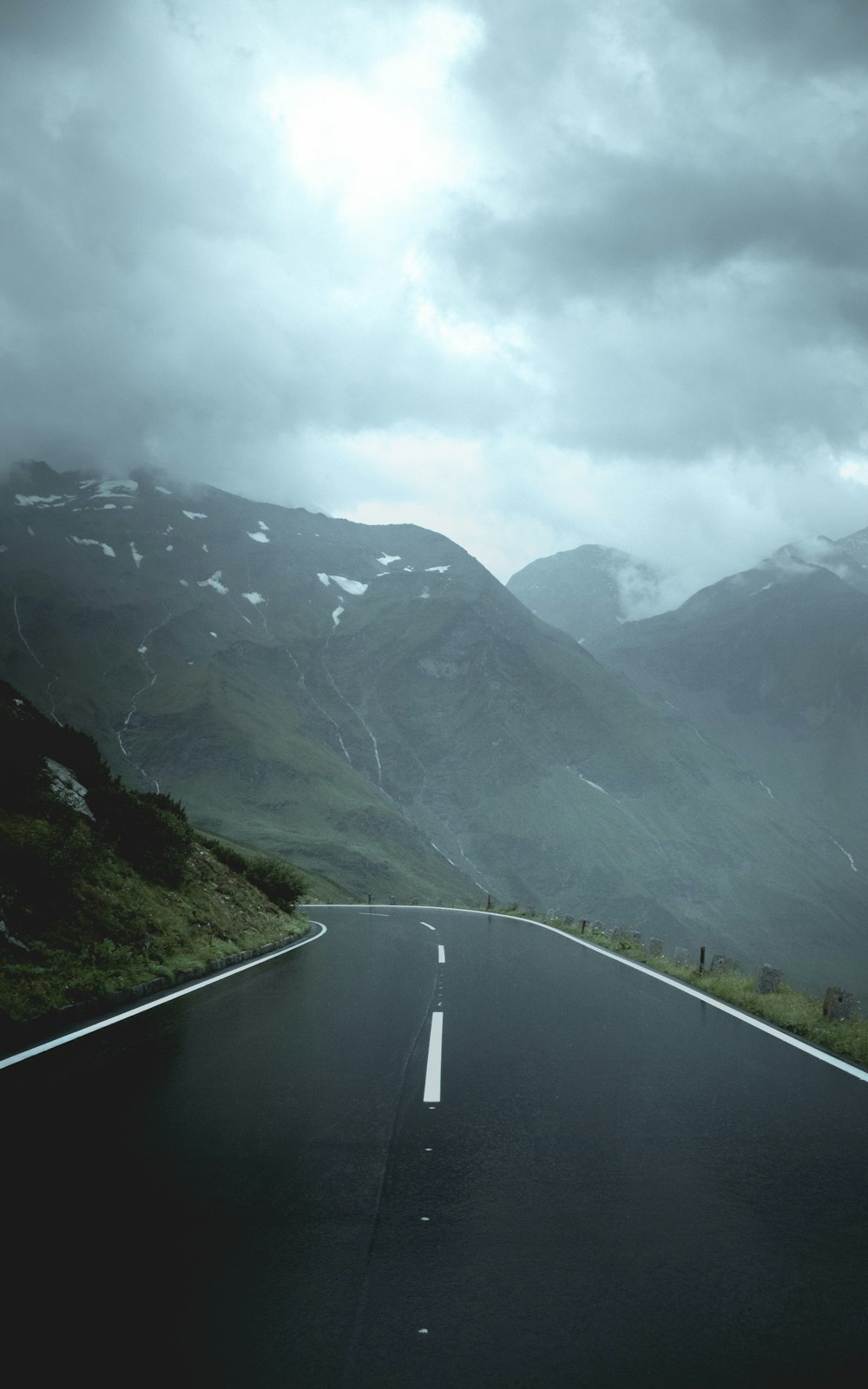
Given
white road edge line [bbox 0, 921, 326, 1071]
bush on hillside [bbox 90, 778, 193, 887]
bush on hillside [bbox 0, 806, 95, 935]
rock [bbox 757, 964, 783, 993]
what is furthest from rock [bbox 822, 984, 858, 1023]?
bush on hillside [bbox 90, 778, 193, 887]

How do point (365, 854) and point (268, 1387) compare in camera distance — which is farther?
point (365, 854)

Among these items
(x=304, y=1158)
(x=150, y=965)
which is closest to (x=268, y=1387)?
(x=304, y=1158)

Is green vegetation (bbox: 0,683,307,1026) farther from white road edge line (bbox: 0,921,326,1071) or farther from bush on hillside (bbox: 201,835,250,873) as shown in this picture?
bush on hillside (bbox: 201,835,250,873)

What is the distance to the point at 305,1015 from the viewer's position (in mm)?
10047

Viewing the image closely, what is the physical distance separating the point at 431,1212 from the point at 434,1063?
339 centimetres

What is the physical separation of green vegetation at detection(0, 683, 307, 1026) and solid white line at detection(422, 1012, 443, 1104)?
12.6ft

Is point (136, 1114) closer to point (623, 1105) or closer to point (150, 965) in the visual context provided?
point (623, 1105)

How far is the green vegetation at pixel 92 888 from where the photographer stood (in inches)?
405

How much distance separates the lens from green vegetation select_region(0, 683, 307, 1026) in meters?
10.3

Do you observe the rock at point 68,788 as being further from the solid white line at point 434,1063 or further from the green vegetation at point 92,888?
the solid white line at point 434,1063

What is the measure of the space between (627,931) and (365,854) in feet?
332

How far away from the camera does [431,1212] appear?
4.51 m

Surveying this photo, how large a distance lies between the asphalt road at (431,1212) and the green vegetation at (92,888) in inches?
82.9

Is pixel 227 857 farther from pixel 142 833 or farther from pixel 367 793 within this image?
pixel 367 793
